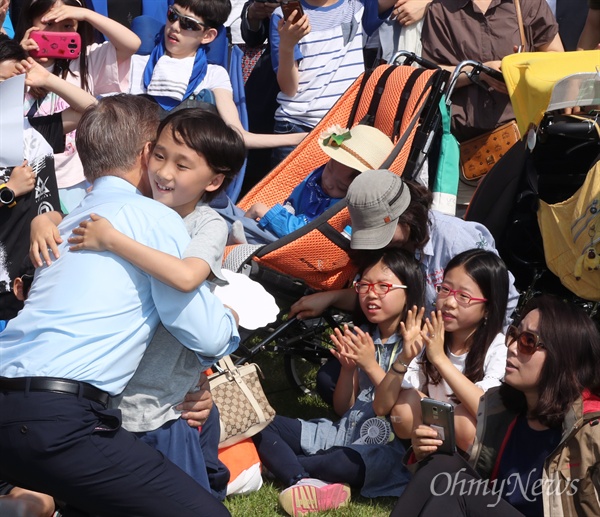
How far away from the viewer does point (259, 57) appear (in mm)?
6531

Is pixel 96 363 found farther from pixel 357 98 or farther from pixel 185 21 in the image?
pixel 185 21

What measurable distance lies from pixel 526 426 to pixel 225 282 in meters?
1.16

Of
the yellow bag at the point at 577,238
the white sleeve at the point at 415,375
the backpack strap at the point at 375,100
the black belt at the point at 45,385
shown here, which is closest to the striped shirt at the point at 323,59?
the backpack strap at the point at 375,100

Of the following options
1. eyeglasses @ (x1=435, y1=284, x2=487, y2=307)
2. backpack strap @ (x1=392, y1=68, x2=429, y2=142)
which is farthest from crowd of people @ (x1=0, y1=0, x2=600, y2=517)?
backpack strap @ (x1=392, y1=68, x2=429, y2=142)

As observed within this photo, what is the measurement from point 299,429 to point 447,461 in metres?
1.16

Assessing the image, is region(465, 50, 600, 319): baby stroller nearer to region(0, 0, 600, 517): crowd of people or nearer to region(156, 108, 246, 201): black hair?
region(0, 0, 600, 517): crowd of people

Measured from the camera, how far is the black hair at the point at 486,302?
4105mm

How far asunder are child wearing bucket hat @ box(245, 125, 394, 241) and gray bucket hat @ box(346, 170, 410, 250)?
376 mm

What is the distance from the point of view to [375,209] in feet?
14.3

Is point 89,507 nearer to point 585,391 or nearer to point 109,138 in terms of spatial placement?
point 109,138

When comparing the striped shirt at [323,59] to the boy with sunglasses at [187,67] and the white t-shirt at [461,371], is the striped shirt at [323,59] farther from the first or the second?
the white t-shirt at [461,371]

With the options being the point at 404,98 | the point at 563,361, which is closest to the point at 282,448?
the point at 563,361

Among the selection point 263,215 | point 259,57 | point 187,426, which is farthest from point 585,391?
point 259,57

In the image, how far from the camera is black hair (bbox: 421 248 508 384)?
4105mm
